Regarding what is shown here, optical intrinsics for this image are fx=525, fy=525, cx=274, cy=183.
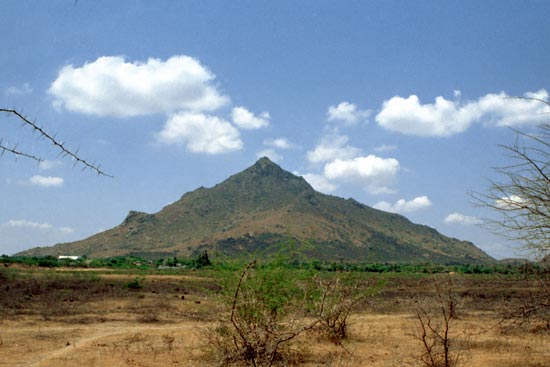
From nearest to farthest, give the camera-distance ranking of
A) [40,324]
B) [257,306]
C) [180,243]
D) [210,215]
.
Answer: [257,306] < [40,324] < [180,243] < [210,215]

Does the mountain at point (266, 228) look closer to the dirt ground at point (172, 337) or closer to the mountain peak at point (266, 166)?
the mountain peak at point (266, 166)

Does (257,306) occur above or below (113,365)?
above

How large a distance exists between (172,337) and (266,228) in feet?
344

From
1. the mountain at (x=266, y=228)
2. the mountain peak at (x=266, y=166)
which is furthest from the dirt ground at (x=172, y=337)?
the mountain peak at (x=266, y=166)

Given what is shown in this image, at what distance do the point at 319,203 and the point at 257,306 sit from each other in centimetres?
13441

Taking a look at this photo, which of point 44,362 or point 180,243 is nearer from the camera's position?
point 44,362

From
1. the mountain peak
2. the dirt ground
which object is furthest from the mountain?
the dirt ground

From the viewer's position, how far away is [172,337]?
14.0m

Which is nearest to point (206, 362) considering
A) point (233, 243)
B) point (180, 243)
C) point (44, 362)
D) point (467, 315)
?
point (44, 362)

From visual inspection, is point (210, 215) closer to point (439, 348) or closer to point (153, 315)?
point (153, 315)

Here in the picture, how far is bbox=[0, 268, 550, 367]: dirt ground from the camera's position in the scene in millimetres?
11234

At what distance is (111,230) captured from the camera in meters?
137

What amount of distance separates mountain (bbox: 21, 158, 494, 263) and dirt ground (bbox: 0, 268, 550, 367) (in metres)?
81.8

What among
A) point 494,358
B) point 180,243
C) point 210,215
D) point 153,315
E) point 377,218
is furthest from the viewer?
point 377,218
